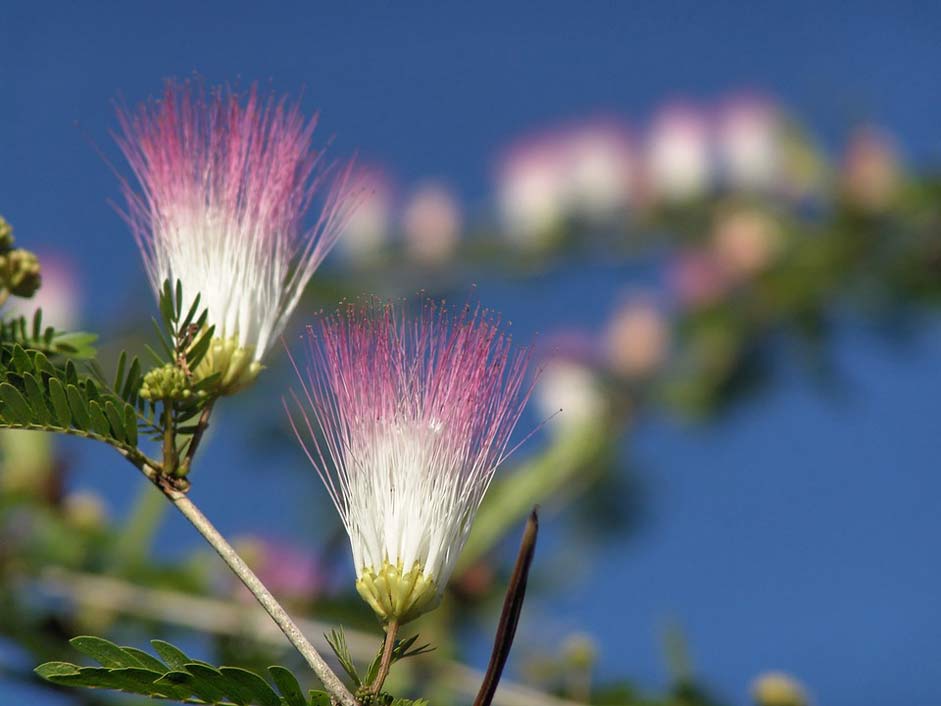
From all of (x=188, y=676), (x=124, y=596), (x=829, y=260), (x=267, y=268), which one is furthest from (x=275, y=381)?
(x=188, y=676)

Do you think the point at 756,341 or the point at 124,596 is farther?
the point at 756,341

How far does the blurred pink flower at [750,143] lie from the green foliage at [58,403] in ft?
10.6

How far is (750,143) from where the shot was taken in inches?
163

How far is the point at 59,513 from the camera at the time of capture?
7.66 ft

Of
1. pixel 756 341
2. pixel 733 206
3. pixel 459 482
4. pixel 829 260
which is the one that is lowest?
pixel 459 482

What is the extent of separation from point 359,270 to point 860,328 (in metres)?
1.67

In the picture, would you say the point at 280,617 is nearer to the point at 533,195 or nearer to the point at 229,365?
the point at 229,365

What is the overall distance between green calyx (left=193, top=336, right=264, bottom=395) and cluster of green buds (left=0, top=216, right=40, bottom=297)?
160 millimetres

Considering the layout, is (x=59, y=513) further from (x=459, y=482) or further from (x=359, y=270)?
(x=359, y=270)

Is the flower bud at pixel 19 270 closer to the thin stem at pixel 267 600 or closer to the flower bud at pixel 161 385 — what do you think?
the flower bud at pixel 161 385

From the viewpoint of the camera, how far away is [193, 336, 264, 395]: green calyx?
3.15 ft

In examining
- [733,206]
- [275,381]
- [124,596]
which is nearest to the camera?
[124,596]

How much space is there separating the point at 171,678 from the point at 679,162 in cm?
379

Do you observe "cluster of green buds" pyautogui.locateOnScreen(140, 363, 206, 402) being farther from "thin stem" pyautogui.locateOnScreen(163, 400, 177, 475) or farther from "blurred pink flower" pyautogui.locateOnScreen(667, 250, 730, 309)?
"blurred pink flower" pyautogui.locateOnScreen(667, 250, 730, 309)
